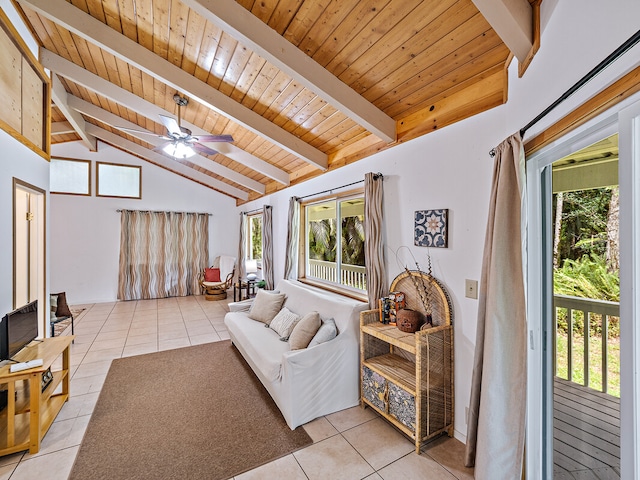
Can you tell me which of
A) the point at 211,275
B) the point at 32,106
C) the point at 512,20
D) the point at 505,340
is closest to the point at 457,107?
the point at 512,20

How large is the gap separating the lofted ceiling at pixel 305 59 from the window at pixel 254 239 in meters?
3.70

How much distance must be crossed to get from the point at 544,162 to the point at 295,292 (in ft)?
9.45

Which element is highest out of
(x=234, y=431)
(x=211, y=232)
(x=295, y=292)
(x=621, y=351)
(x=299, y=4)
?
(x=299, y=4)

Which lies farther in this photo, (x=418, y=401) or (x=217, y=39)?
(x=217, y=39)

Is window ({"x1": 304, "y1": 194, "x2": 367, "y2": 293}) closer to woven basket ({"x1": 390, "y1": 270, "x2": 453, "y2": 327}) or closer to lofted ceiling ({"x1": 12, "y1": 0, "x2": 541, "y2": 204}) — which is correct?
lofted ceiling ({"x1": 12, "y1": 0, "x2": 541, "y2": 204})

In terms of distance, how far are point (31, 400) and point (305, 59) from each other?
3.15 metres

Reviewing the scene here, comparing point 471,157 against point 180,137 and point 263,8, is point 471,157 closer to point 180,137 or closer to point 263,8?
point 263,8

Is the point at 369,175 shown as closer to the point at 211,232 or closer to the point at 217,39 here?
the point at 217,39

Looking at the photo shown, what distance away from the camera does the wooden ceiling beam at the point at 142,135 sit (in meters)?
4.57

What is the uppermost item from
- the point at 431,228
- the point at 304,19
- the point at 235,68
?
the point at 235,68

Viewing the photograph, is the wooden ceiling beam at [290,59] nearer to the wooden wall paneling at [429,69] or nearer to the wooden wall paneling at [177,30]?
the wooden wall paneling at [429,69]

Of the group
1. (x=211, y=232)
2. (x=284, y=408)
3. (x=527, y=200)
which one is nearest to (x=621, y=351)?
(x=527, y=200)

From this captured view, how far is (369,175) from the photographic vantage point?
9.37 ft

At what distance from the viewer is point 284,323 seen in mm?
3195
